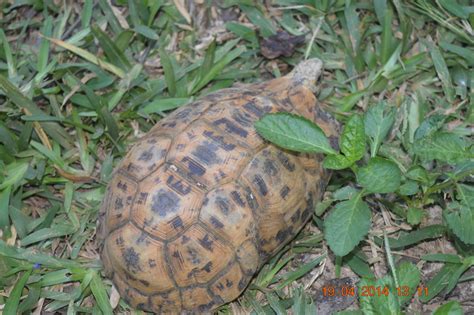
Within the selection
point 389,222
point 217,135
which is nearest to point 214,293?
point 217,135

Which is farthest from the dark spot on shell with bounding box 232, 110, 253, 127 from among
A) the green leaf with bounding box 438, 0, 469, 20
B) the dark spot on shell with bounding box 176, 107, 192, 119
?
the green leaf with bounding box 438, 0, 469, 20

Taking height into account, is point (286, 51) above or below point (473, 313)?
above

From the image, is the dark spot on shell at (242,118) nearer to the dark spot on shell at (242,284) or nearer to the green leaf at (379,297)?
the dark spot on shell at (242,284)

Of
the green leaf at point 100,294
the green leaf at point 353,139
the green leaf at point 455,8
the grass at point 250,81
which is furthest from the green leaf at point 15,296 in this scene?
the green leaf at point 455,8

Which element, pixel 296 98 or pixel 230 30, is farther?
pixel 230 30

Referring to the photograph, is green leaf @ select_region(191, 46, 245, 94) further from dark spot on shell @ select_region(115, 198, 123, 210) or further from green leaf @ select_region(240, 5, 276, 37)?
dark spot on shell @ select_region(115, 198, 123, 210)

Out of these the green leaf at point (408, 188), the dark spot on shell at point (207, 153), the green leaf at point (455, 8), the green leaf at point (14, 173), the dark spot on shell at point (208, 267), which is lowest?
the dark spot on shell at point (208, 267)

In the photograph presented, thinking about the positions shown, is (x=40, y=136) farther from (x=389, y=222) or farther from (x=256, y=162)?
(x=389, y=222)
